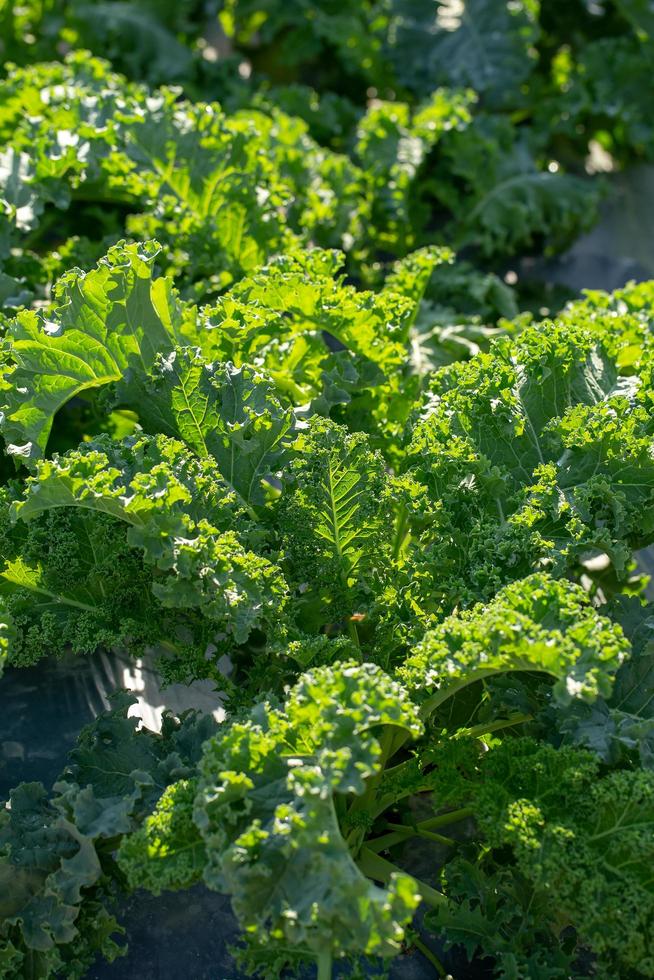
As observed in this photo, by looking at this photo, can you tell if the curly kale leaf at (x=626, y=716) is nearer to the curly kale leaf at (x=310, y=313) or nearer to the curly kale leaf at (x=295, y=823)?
the curly kale leaf at (x=295, y=823)

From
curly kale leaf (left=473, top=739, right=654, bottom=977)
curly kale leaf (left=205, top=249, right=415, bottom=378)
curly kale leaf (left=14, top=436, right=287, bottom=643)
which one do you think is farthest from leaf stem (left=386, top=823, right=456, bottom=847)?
curly kale leaf (left=205, top=249, right=415, bottom=378)

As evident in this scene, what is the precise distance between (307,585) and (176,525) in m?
0.66

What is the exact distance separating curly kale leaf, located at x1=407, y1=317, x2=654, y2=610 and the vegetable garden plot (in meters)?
0.01

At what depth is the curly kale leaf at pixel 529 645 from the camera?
325cm

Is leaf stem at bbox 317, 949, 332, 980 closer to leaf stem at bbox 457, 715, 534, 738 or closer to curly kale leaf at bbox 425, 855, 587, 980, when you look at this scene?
curly kale leaf at bbox 425, 855, 587, 980

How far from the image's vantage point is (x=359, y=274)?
5973mm

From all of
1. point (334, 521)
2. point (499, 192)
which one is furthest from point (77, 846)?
point (499, 192)

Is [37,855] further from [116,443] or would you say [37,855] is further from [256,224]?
[256,224]

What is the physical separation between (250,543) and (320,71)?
488 cm

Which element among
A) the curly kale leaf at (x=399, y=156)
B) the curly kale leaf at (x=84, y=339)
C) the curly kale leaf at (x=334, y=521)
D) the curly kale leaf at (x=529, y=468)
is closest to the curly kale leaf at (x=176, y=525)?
the curly kale leaf at (x=334, y=521)

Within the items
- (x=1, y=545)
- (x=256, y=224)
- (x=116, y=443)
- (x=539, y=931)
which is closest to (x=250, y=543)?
(x=116, y=443)

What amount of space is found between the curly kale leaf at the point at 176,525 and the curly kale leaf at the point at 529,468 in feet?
1.98

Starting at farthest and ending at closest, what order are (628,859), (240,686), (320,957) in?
(240,686) → (628,859) → (320,957)

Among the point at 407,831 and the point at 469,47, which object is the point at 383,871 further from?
the point at 469,47
